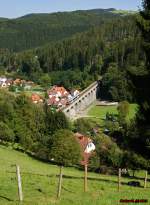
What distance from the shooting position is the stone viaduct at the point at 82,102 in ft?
369

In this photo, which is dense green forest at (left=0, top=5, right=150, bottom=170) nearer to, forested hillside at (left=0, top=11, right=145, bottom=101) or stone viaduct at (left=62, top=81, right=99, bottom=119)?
forested hillside at (left=0, top=11, right=145, bottom=101)

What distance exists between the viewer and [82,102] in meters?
126

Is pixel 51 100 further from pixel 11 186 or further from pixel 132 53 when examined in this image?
pixel 11 186

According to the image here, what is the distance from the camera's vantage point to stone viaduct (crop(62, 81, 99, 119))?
11250 centimetres

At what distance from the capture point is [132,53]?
6073 inches

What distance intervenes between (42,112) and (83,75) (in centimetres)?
9783

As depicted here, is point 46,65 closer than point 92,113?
No

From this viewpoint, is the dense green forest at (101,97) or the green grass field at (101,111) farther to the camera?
the green grass field at (101,111)

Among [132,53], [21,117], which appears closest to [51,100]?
[132,53]

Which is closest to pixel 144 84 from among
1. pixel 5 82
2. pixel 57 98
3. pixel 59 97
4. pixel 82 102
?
pixel 82 102

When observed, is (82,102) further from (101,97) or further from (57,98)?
(101,97)

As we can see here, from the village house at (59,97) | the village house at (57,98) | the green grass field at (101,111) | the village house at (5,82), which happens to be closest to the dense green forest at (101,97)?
the green grass field at (101,111)

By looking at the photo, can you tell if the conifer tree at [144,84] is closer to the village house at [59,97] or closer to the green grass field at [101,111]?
the green grass field at [101,111]

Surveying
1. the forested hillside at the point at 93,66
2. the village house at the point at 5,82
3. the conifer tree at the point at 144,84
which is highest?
the conifer tree at the point at 144,84
